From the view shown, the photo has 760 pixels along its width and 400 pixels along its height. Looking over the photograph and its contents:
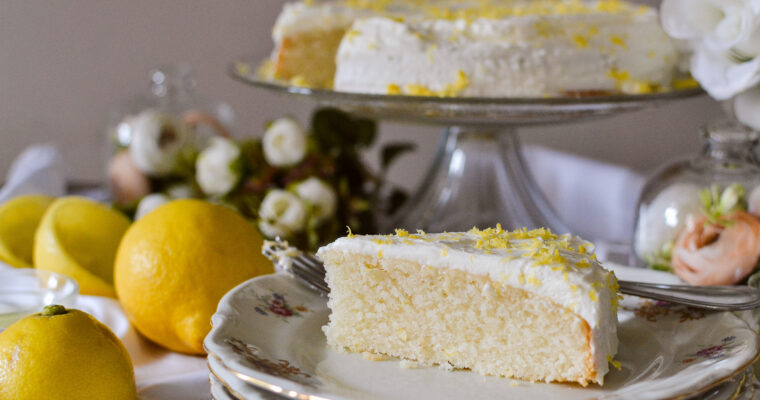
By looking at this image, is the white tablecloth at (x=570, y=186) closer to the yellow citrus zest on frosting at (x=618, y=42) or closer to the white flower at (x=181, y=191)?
the white flower at (x=181, y=191)

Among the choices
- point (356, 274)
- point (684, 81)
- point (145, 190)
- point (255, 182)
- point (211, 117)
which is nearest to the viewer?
point (356, 274)

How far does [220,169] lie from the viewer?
4.42ft

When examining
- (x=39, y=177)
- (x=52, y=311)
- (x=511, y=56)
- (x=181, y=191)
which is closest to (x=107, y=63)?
(x=39, y=177)

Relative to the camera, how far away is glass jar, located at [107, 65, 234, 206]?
1474 millimetres

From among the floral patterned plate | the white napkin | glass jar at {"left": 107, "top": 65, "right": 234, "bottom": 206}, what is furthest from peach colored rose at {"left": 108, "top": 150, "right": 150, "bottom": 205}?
the floral patterned plate

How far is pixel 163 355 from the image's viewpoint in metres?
0.85

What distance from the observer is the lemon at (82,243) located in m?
0.97

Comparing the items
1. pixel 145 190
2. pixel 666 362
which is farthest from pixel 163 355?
pixel 145 190

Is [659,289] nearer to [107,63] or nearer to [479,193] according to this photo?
[479,193]

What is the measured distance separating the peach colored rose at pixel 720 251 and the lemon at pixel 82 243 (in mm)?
711

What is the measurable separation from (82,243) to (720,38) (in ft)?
2.91

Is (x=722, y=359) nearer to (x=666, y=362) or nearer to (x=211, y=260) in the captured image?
(x=666, y=362)

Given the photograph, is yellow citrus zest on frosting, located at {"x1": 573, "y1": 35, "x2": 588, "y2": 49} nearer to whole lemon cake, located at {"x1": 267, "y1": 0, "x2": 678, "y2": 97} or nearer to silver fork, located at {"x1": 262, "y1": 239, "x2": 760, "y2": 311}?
whole lemon cake, located at {"x1": 267, "y1": 0, "x2": 678, "y2": 97}

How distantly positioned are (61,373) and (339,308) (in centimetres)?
25
